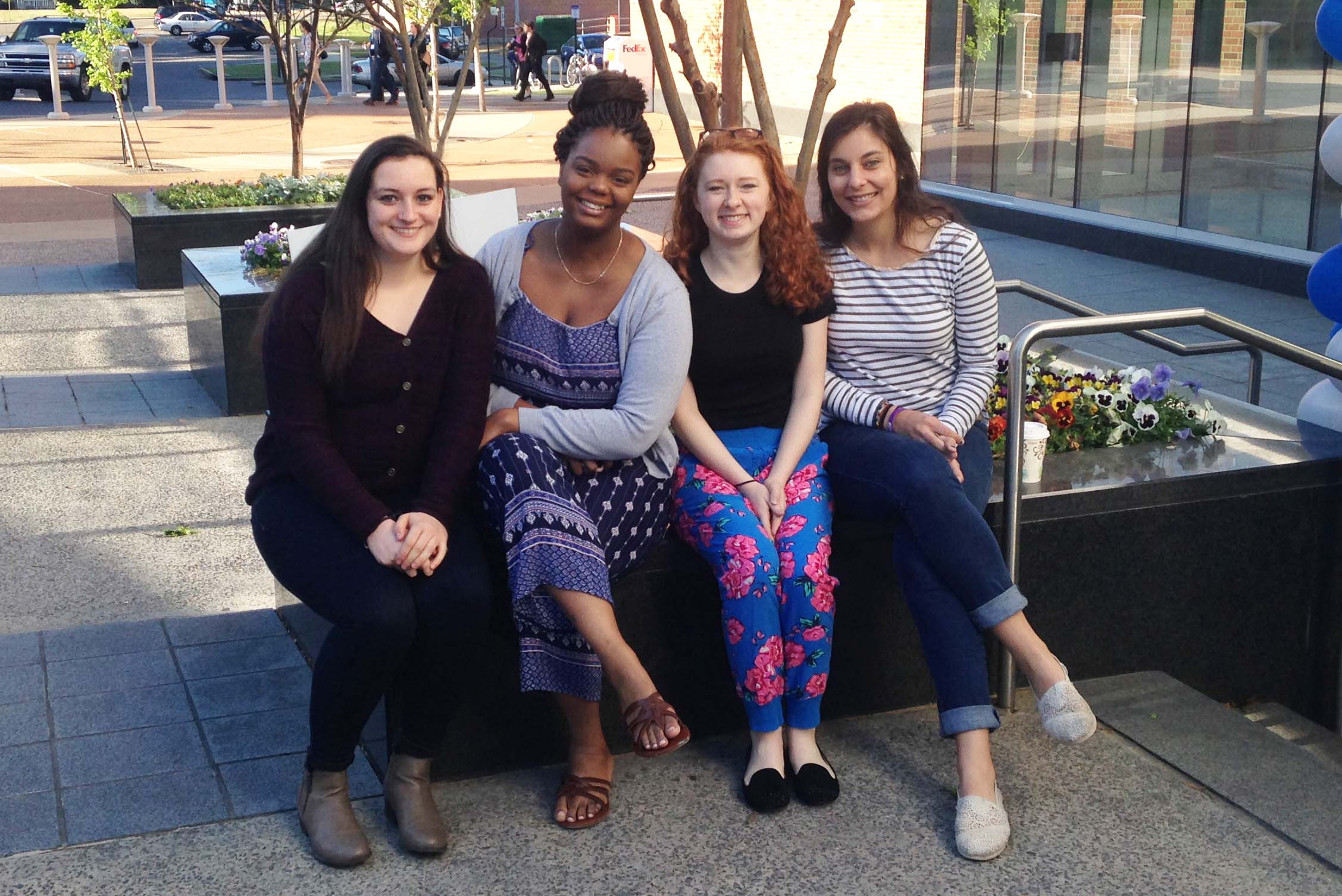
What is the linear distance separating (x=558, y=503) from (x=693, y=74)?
2391 millimetres

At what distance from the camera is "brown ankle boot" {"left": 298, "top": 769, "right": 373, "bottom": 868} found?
127 inches

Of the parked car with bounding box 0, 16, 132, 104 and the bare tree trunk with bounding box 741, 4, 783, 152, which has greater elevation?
the parked car with bounding box 0, 16, 132, 104

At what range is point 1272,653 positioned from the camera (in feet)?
15.0

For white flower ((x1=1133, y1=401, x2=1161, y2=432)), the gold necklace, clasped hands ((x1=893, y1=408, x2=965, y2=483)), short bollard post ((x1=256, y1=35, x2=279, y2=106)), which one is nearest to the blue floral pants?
clasped hands ((x1=893, y1=408, x2=965, y2=483))

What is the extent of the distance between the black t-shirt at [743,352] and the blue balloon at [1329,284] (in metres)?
2.41

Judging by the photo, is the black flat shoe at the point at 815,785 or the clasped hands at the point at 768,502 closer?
the black flat shoe at the point at 815,785

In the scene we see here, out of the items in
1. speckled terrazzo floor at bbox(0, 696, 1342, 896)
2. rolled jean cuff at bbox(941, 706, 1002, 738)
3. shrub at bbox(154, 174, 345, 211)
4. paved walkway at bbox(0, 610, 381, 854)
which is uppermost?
shrub at bbox(154, 174, 345, 211)

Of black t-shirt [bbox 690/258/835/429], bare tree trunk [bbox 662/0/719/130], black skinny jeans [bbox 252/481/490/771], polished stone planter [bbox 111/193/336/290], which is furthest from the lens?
→ polished stone planter [bbox 111/193/336/290]

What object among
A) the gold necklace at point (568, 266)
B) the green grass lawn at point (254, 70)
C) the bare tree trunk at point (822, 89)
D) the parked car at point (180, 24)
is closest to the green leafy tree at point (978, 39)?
the bare tree trunk at point (822, 89)

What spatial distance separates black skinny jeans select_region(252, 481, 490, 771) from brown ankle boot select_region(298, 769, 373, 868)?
40mm

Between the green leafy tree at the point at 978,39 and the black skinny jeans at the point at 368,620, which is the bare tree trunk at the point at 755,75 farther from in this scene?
the green leafy tree at the point at 978,39

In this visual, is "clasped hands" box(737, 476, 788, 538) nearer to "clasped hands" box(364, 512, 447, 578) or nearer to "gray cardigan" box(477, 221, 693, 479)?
"gray cardigan" box(477, 221, 693, 479)

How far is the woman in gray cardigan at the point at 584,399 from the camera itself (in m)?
3.38

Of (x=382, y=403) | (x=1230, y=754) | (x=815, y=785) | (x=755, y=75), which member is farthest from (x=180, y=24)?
(x=1230, y=754)
